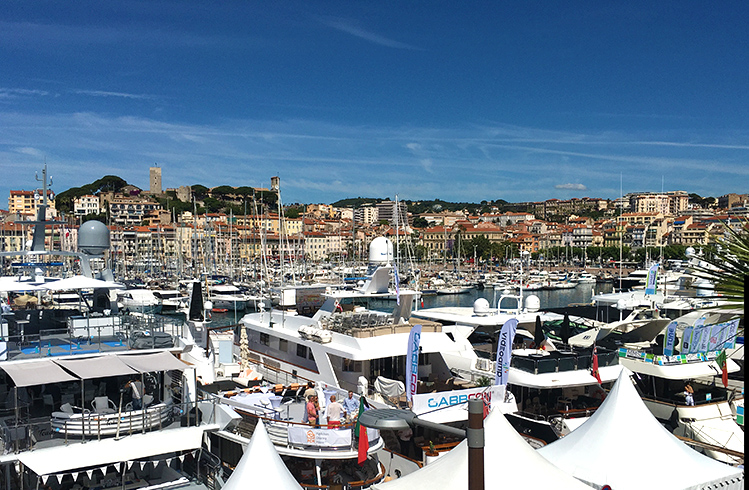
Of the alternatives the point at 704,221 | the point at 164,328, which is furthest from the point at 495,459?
the point at 704,221

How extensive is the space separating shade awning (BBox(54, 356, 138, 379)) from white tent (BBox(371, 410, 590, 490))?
4679 mm

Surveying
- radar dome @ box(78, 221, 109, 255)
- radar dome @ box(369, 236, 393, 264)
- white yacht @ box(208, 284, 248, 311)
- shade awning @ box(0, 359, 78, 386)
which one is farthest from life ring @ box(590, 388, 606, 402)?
white yacht @ box(208, 284, 248, 311)

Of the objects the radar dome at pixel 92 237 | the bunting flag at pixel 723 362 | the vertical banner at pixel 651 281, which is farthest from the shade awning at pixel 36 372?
the vertical banner at pixel 651 281

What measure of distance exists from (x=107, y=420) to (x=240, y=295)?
172ft

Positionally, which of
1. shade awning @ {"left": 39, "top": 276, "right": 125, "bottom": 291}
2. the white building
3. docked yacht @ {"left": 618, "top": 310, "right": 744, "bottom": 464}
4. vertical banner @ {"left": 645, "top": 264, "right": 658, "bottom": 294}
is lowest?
docked yacht @ {"left": 618, "top": 310, "right": 744, "bottom": 464}

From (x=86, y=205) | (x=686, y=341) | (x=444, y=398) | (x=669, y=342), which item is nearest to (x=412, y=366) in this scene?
(x=444, y=398)

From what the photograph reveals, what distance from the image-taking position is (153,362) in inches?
443

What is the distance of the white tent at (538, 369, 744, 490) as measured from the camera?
1070 centimetres

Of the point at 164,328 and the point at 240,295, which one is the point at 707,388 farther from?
the point at 240,295

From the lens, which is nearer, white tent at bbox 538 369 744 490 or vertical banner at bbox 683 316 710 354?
white tent at bbox 538 369 744 490

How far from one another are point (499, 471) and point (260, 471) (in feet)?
10.8

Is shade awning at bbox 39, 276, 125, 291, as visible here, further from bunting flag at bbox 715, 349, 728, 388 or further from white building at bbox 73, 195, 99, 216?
white building at bbox 73, 195, 99, 216

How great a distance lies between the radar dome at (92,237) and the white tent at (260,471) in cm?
780

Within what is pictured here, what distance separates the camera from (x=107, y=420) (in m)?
10.2
